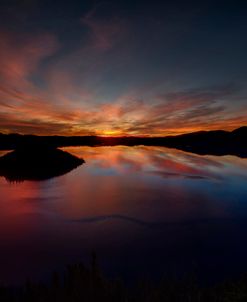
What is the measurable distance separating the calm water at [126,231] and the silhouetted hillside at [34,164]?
11386 millimetres

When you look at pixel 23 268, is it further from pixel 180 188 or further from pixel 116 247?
pixel 180 188

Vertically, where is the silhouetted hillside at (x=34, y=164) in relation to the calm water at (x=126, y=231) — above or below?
above

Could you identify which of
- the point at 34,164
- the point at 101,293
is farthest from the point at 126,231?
the point at 34,164

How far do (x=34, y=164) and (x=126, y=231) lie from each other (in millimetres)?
32193

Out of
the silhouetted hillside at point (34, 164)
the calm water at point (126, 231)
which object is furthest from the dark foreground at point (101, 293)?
the silhouetted hillside at point (34, 164)

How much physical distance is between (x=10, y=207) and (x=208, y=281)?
17888 millimetres

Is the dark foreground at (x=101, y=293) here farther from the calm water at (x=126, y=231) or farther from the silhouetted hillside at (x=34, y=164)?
the silhouetted hillside at (x=34, y=164)

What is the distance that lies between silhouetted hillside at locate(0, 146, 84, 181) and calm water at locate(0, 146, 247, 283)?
37.4ft

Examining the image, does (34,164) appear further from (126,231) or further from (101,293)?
(101,293)

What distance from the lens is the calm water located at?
11203mm

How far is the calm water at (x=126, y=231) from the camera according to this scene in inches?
441

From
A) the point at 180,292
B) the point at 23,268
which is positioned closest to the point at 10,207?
the point at 23,268

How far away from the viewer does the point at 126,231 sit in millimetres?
15359

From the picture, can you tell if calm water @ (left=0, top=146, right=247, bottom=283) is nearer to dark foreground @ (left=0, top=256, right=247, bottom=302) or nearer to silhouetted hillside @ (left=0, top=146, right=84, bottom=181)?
dark foreground @ (left=0, top=256, right=247, bottom=302)
